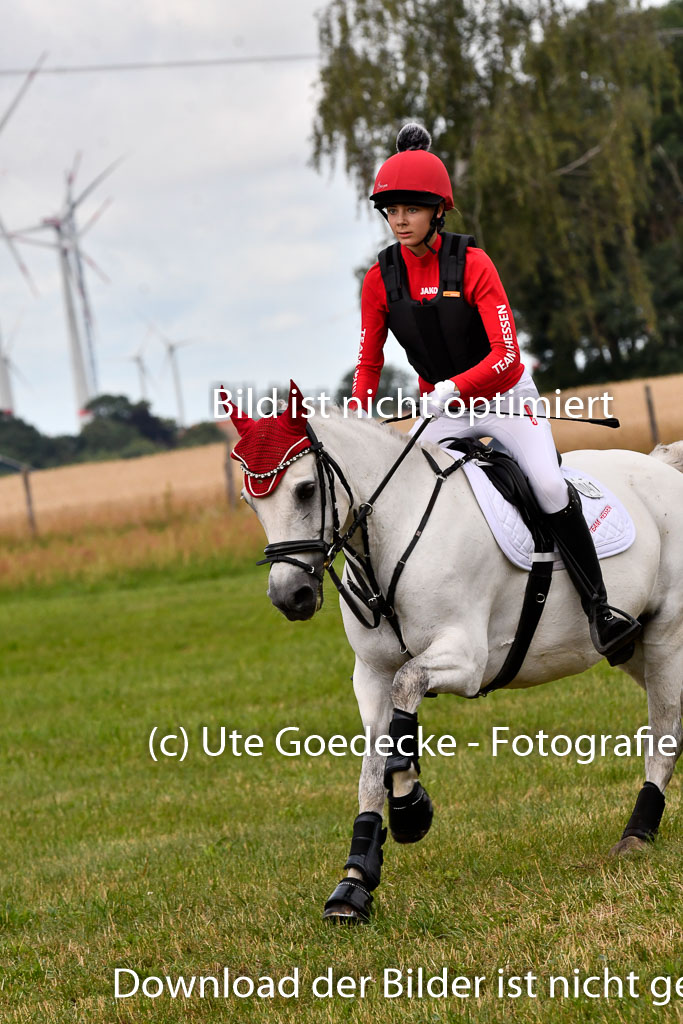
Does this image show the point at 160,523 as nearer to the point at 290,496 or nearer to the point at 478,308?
the point at 478,308

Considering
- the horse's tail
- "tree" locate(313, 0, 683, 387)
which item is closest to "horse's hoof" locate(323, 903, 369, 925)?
the horse's tail

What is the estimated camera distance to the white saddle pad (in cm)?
523

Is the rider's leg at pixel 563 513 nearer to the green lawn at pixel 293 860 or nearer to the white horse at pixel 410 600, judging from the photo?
the white horse at pixel 410 600

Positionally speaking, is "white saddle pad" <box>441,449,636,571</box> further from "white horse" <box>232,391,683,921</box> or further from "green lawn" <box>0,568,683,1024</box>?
"green lawn" <box>0,568,683,1024</box>

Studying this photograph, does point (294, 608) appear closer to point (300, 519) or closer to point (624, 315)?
point (300, 519)

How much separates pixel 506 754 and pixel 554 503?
4.26m

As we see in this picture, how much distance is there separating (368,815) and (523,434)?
1.88 meters

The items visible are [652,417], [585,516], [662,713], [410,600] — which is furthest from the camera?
[652,417]

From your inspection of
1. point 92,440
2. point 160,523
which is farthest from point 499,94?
point 92,440

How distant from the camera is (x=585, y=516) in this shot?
18.9 feet

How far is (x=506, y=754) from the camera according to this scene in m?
9.19

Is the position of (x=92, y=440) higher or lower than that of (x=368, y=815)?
higher

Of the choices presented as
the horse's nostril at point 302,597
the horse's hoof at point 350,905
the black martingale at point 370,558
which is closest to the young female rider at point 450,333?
the black martingale at point 370,558

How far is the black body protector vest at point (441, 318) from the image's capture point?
5188mm
